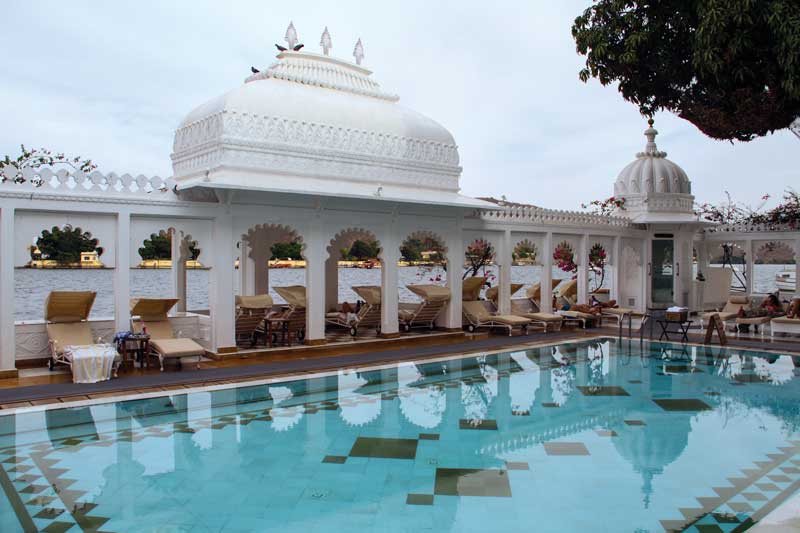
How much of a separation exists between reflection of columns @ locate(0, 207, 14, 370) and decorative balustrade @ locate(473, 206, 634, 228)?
9630mm

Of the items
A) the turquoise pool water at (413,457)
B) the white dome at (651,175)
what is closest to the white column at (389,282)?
the turquoise pool water at (413,457)

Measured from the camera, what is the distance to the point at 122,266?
10648mm

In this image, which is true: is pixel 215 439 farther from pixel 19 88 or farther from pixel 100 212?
pixel 19 88

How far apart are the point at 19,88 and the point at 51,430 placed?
1080 cm

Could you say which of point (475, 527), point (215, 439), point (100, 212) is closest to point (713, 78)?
point (475, 527)

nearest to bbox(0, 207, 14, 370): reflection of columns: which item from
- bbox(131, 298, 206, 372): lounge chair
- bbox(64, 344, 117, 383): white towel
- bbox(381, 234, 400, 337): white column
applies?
bbox(64, 344, 117, 383): white towel

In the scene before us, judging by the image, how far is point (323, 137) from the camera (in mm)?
12656

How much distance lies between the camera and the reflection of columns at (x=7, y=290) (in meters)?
9.60

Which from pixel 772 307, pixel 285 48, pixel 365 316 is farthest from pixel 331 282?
pixel 772 307

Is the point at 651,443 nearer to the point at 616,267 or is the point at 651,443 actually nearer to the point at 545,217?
the point at 545,217

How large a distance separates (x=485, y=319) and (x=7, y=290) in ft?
33.0

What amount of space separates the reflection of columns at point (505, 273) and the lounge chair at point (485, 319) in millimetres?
572

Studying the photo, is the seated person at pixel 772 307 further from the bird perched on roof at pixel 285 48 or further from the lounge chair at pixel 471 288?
the bird perched on roof at pixel 285 48

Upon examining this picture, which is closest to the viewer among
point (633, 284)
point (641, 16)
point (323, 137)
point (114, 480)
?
point (114, 480)
